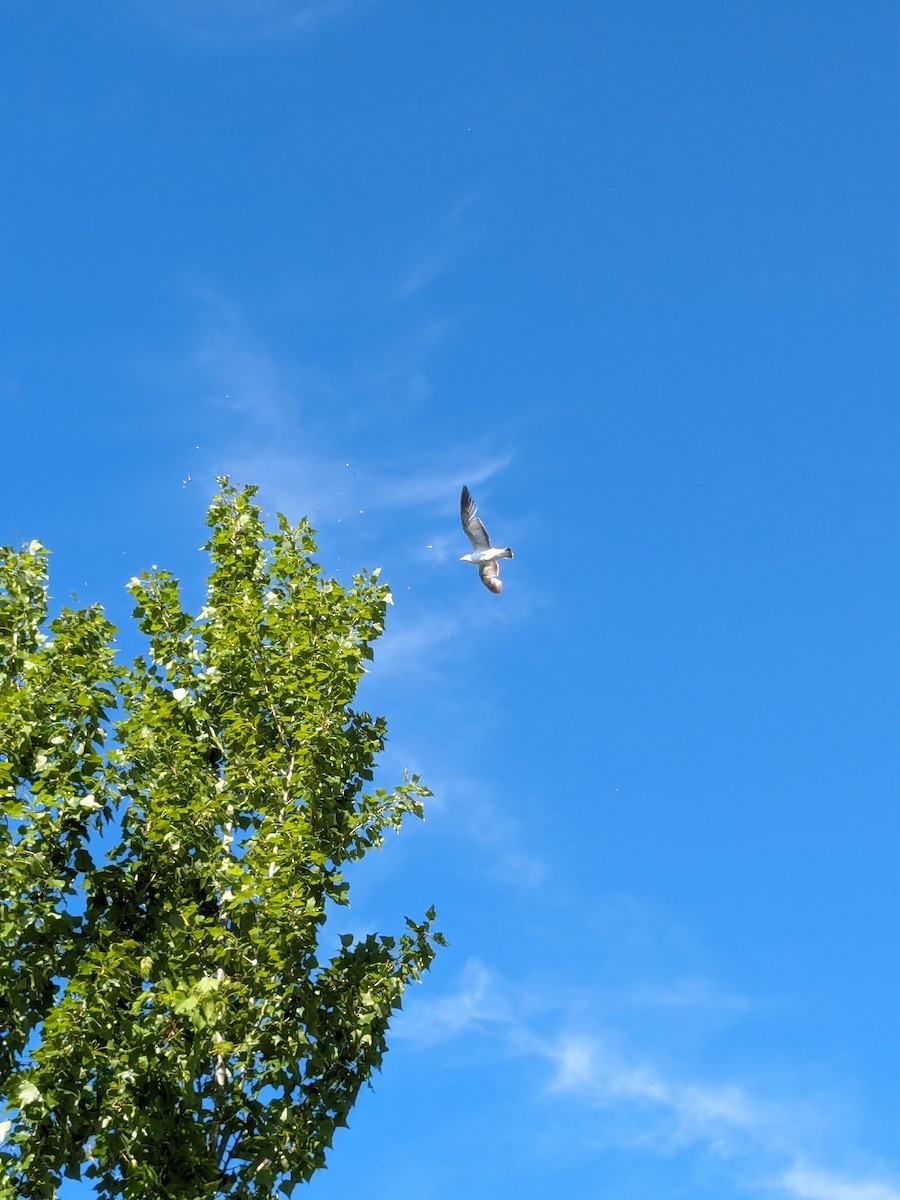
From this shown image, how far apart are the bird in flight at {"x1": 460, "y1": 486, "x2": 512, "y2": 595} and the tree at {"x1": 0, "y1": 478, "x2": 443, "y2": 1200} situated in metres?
5.25

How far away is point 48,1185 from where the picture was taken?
998cm

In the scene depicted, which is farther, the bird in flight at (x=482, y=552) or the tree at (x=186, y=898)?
the bird in flight at (x=482, y=552)

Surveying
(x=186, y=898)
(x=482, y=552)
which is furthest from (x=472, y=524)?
(x=186, y=898)

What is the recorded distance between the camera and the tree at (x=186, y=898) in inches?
402

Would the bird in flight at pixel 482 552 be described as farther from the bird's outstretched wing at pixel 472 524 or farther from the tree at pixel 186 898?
the tree at pixel 186 898

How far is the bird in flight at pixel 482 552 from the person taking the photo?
19.0 meters

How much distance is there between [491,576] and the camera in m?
19.1

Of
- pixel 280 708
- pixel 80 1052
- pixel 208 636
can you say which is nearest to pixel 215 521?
pixel 208 636

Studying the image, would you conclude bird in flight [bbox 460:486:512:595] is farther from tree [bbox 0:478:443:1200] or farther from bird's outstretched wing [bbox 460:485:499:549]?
tree [bbox 0:478:443:1200]

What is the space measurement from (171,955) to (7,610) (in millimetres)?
4031

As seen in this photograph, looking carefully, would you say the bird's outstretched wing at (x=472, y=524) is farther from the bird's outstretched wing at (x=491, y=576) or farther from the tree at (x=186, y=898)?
the tree at (x=186, y=898)

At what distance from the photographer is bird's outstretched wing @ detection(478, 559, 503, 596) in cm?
1900

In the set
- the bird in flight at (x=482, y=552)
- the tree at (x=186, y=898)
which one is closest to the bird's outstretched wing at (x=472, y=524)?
the bird in flight at (x=482, y=552)

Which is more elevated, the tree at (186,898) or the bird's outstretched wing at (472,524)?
the bird's outstretched wing at (472,524)
